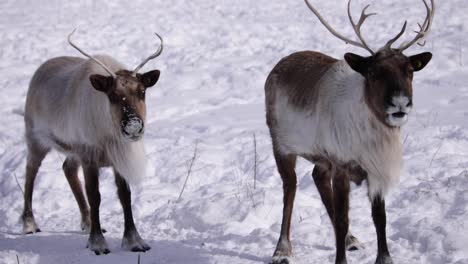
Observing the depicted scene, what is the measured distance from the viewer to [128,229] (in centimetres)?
502

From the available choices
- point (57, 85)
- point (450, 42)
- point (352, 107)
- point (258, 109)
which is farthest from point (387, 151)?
point (450, 42)

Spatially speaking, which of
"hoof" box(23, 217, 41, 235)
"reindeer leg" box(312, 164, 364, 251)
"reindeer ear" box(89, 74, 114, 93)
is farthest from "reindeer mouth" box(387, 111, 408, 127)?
"hoof" box(23, 217, 41, 235)

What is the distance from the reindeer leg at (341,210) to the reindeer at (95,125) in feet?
4.70

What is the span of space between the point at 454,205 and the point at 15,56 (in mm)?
8821

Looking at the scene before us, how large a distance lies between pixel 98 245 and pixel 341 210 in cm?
191

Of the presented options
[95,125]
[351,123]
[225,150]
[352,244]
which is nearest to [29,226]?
[95,125]

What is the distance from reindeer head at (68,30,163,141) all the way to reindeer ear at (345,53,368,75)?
153cm

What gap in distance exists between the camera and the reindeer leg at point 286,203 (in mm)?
4621

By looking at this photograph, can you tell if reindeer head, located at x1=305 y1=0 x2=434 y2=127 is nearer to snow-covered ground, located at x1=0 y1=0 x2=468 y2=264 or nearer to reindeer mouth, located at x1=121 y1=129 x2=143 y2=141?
snow-covered ground, located at x1=0 y1=0 x2=468 y2=264

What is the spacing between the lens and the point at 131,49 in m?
11.8

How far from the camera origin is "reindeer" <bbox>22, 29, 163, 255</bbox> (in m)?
4.76

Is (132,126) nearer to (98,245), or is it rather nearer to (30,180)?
(98,245)

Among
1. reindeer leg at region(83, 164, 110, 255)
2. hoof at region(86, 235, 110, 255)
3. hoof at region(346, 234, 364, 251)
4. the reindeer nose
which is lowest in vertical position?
hoof at region(86, 235, 110, 255)

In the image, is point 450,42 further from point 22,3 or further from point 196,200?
point 22,3
